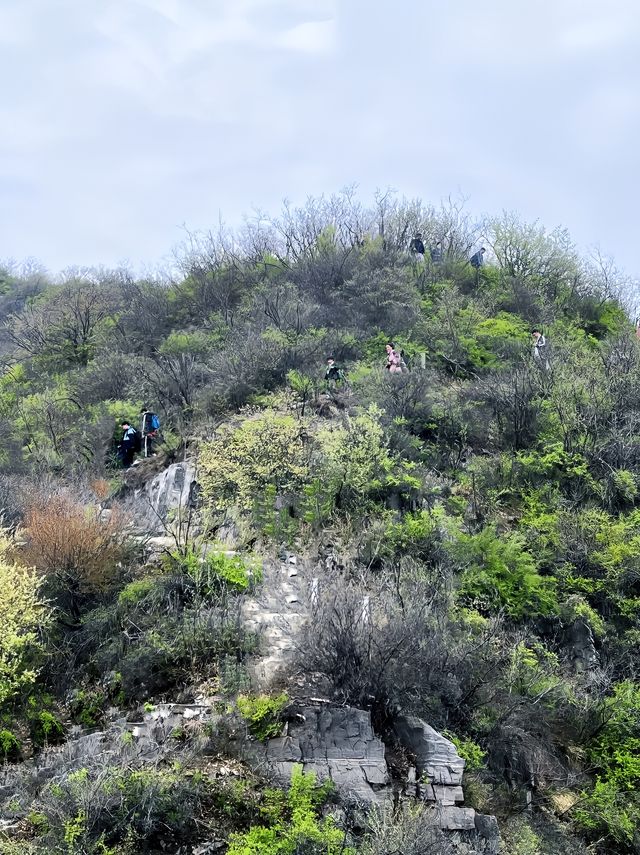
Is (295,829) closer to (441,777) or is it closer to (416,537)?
(441,777)

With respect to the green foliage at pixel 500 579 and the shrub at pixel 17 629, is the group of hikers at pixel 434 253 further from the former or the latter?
the shrub at pixel 17 629

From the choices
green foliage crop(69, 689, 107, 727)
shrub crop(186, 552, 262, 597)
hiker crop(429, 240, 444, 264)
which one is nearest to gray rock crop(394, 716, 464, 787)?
shrub crop(186, 552, 262, 597)

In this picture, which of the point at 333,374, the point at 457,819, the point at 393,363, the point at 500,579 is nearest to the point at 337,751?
the point at 457,819

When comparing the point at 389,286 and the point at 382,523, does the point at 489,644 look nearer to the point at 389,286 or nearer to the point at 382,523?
the point at 382,523

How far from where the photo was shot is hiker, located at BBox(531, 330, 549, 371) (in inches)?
643

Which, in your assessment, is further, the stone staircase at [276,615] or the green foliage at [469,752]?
the stone staircase at [276,615]

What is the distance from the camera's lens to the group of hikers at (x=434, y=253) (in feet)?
78.2

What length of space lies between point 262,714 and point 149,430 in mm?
10862

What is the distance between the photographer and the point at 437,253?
25.8 metres

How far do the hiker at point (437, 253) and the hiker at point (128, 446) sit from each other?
48.9 ft

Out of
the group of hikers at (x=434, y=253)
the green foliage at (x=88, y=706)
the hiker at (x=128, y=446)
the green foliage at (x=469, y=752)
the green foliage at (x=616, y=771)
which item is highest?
the group of hikers at (x=434, y=253)

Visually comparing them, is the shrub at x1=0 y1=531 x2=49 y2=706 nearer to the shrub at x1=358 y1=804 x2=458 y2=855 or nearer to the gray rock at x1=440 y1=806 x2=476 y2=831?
the shrub at x1=358 y1=804 x2=458 y2=855

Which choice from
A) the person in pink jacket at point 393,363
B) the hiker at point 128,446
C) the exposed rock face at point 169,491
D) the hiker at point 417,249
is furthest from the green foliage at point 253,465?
the hiker at point 417,249

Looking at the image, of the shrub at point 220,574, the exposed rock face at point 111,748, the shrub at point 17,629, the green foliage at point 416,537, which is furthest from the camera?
the green foliage at point 416,537
